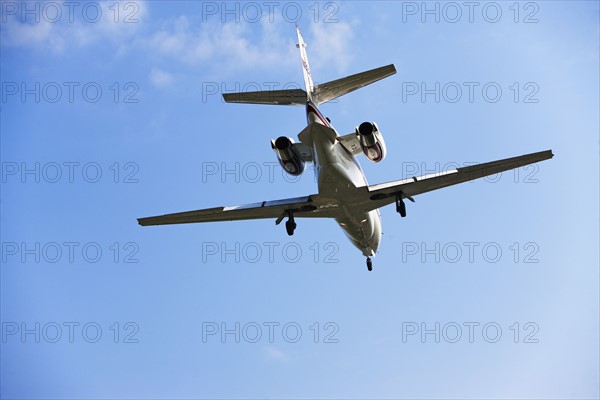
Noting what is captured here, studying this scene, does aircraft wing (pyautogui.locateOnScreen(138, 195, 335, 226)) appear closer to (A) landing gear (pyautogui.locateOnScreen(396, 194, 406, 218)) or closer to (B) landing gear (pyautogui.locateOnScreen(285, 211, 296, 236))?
(B) landing gear (pyautogui.locateOnScreen(285, 211, 296, 236))

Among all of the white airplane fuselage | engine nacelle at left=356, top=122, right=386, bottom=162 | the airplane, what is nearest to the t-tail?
the airplane

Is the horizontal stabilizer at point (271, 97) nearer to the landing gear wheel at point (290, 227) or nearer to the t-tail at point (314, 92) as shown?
the t-tail at point (314, 92)

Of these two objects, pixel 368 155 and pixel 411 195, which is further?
pixel 411 195

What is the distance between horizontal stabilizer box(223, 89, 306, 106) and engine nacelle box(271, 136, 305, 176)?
2192mm

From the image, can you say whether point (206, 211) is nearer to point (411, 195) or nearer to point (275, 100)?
point (275, 100)

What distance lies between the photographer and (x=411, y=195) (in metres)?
28.1

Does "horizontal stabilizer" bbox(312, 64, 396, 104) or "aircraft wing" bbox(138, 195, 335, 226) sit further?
"horizontal stabilizer" bbox(312, 64, 396, 104)

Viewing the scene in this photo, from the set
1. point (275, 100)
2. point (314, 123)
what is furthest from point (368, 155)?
point (275, 100)

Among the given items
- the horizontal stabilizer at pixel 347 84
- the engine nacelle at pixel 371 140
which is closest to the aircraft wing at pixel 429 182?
the engine nacelle at pixel 371 140

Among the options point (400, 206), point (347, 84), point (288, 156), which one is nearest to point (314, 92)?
point (347, 84)

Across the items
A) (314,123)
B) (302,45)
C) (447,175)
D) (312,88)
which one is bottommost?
(447,175)

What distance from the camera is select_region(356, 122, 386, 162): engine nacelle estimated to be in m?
25.3

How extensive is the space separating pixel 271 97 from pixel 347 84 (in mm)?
2861

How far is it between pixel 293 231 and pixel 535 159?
8.86 metres
